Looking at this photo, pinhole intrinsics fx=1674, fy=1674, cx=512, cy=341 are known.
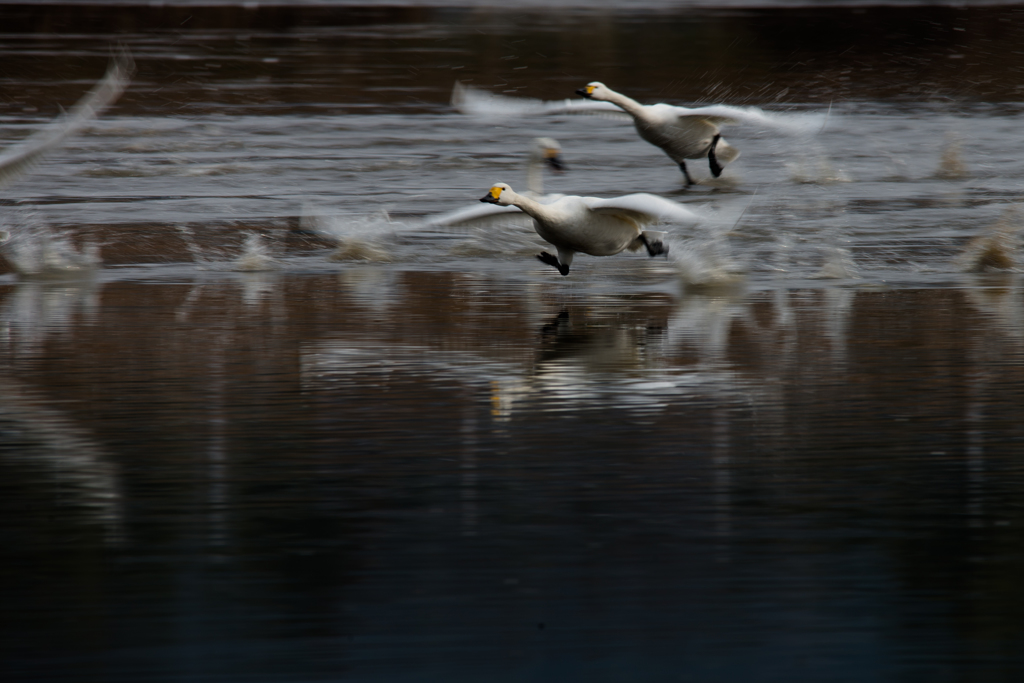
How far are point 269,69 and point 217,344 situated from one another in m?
18.0

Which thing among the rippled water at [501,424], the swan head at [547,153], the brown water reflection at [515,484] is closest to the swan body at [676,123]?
the rippled water at [501,424]

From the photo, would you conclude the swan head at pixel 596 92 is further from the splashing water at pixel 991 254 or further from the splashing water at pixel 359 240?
the splashing water at pixel 991 254

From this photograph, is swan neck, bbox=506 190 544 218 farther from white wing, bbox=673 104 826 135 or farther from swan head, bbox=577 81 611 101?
swan head, bbox=577 81 611 101

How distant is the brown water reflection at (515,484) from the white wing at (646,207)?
1.92 feet

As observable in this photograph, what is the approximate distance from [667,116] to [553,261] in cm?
433

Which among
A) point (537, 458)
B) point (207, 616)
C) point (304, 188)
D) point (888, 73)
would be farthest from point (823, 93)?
point (207, 616)

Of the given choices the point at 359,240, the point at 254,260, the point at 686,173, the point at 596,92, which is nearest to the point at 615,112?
the point at 596,92

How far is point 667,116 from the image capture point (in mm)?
14641

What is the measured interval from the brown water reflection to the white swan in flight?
439 centimetres

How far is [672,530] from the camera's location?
5508 millimetres

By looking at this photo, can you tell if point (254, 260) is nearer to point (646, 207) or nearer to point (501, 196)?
point (501, 196)

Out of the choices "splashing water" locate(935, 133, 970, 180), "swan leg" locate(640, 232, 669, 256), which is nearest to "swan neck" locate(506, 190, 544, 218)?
"swan leg" locate(640, 232, 669, 256)

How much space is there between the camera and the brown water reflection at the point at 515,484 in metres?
4.69

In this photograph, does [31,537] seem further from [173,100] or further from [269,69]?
[269,69]
